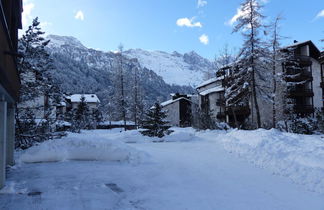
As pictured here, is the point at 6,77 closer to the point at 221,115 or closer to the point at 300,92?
the point at 300,92

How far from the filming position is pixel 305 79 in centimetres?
3666

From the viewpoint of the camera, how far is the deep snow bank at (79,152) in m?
10.8

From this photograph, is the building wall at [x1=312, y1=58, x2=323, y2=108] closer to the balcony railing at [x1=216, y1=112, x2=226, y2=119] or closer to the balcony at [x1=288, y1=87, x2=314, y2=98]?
the balcony at [x1=288, y1=87, x2=314, y2=98]

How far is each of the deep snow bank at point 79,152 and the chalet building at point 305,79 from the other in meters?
29.9

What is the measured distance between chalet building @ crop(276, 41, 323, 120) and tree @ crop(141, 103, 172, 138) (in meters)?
20.0

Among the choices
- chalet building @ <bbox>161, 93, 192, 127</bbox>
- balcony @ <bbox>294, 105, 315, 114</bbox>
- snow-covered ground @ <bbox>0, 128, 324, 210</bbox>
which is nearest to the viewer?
snow-covered ground @ <bbox>0, 128, 324, 210</bbox>

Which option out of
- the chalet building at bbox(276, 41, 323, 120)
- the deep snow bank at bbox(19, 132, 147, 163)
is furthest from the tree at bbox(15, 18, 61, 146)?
the chalet building at bbox(276, 41, 323, 120)

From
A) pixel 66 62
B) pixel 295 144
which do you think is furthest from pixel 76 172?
pixel 66 62

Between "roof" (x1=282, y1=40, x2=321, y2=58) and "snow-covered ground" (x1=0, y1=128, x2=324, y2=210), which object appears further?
"roof" (x1=282, y1=40, x2=321, y2=58)

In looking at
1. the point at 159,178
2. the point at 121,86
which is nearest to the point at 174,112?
the point at 121,86

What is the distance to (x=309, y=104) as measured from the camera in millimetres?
36469

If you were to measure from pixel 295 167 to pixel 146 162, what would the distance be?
5.30 metres

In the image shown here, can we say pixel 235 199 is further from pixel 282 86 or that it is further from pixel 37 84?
pixel 282 86

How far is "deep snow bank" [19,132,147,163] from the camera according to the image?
424 inches
